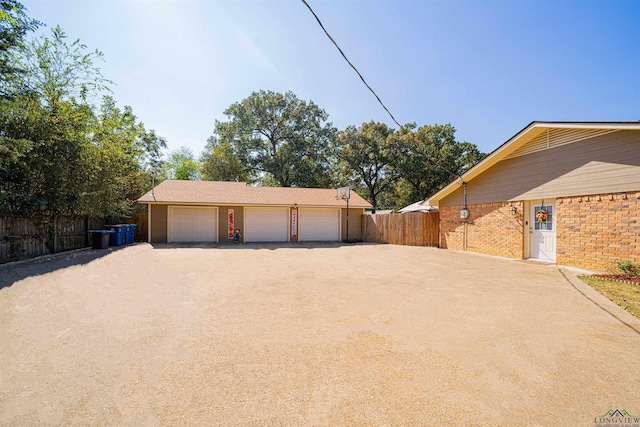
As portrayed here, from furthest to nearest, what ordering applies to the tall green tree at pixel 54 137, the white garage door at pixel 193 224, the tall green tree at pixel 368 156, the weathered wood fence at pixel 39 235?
the tall green tree at pixel 368 156
the white garage door at pixel 193 224
the tall green tree at pixel 54 137
the weathered wood fence at pixel 39 235

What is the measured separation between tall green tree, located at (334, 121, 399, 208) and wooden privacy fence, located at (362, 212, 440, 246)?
1069 cm

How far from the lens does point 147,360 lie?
9.18 ft

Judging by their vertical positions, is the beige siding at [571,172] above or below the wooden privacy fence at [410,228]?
above

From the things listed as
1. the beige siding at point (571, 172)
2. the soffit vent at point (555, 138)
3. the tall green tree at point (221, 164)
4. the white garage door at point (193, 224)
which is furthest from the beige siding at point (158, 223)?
the soffit vent at point (555, 138)

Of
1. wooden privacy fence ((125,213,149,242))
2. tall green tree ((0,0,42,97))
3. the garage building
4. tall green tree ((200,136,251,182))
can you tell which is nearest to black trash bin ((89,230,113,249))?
the garage building

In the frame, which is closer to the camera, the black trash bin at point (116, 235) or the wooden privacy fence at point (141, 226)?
the black trash bin at point (116, 235)

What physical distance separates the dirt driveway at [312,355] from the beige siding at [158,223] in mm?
9418

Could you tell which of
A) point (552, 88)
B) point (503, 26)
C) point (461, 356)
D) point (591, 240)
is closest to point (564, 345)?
point (461, 356)

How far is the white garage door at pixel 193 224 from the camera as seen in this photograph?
49.6 ft

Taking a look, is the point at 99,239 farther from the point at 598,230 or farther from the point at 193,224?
the point at 598,230

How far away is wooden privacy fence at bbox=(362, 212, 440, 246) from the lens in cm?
1479

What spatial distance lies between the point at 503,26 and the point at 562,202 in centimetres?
555

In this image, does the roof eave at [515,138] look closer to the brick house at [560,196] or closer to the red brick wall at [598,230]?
the brick house at [560,196]

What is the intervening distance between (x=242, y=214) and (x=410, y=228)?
944 cm
